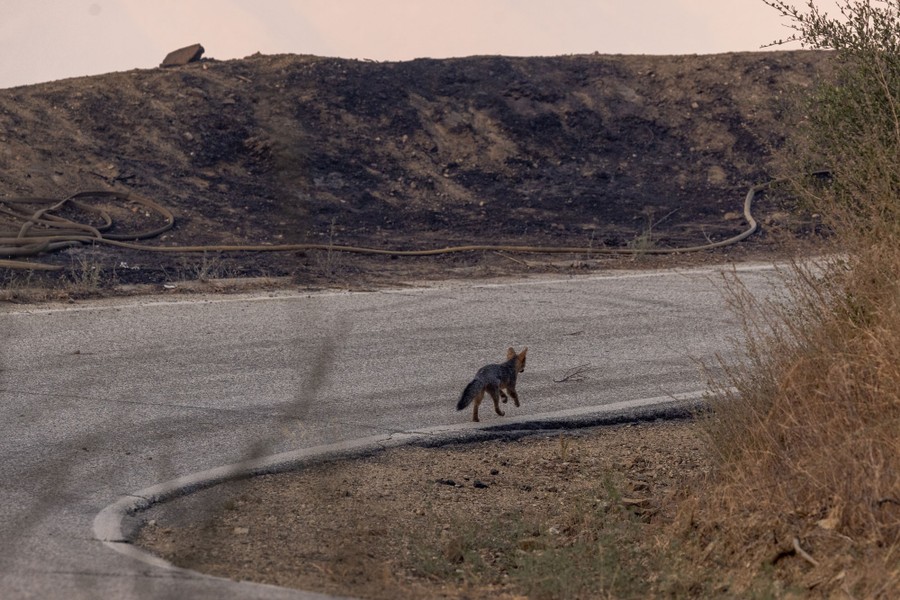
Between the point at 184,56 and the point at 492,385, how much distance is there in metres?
20.4

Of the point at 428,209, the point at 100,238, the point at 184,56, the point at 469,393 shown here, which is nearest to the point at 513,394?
the point at 469,393

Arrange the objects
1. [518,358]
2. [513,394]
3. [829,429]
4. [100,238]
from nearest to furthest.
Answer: [829,429], [513,394], [518,358], [100,238]

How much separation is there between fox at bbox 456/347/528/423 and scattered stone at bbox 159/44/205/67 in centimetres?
1973

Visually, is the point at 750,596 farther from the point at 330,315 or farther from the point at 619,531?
the point at 330,315

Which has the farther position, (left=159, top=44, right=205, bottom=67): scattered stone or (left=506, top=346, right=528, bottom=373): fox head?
(left=159, top=44, right=205, bottom=67): scattered stone

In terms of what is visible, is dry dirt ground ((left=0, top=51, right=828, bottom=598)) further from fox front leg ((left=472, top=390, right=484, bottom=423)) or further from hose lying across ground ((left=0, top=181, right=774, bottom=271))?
fox front leg ((left=472, top=390, right=484, bottom=423))

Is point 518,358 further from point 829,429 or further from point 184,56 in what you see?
point 184,56

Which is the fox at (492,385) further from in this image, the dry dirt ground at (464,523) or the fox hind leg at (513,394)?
the dry dirt ground at (464,523)

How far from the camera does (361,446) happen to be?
8266 mm

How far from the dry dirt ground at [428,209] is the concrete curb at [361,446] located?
160 mm

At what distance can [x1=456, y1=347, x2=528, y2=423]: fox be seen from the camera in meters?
8.92

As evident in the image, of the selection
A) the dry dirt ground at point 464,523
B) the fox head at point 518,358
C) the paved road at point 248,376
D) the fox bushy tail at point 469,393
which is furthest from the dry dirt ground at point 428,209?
the fox head at point 518,358

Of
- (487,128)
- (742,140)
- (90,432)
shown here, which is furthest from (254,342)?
(742,140)

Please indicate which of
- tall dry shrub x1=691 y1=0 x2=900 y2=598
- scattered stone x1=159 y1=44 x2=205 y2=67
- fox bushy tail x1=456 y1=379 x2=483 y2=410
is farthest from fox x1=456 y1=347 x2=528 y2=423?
scattered stone x1=159 y1=44 x2=205 y2=67
